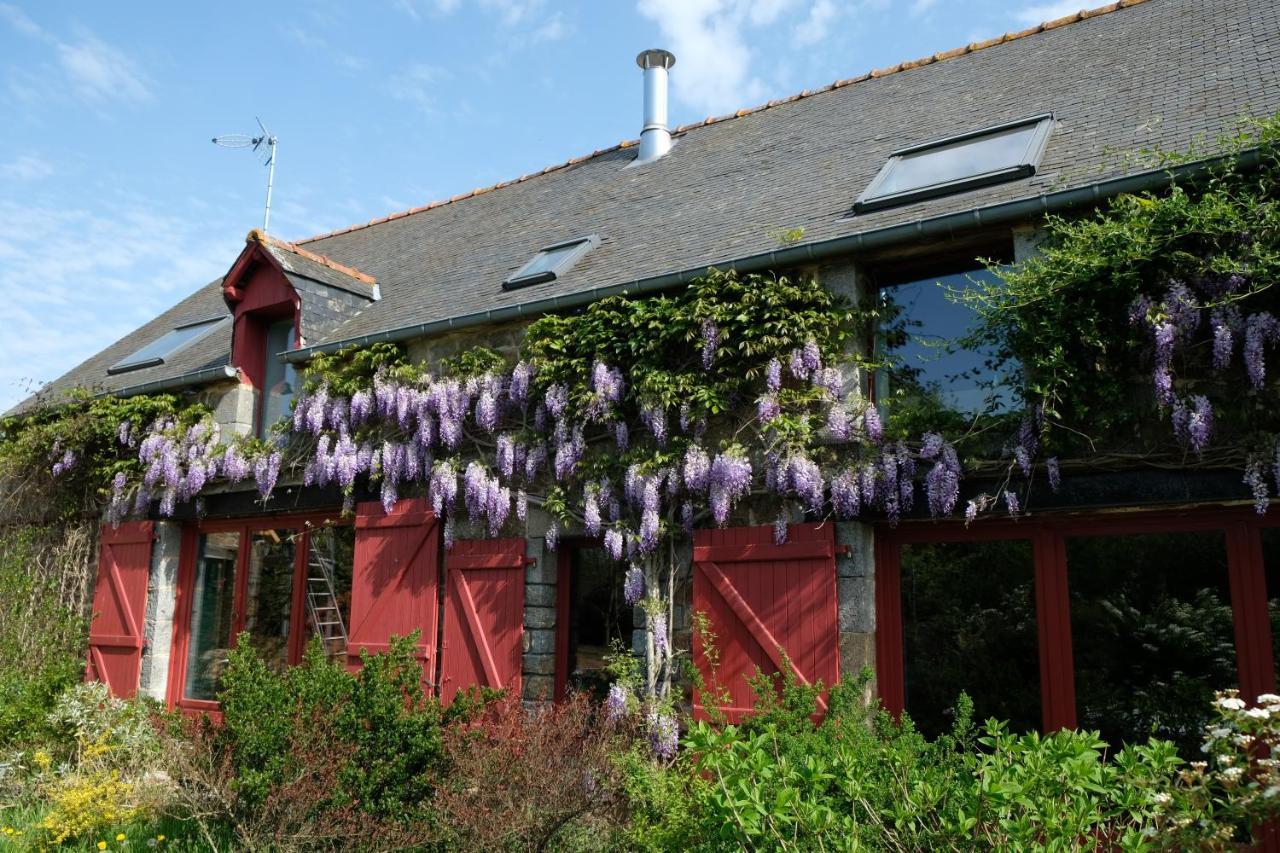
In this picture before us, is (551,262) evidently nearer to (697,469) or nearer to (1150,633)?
(697,469)

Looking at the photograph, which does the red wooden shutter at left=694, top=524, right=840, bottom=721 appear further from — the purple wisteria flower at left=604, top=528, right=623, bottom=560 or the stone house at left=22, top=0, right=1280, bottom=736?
the purple wisteria flower at left=604, top=528, right=623, bottom=560

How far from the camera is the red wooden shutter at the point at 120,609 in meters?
8.60

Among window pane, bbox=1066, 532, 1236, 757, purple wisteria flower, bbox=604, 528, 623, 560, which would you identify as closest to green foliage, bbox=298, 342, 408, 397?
purple wisteria flower, bbox=604, 528, 623, 560

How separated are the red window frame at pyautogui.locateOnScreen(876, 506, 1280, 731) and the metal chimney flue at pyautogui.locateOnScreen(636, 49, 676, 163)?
214 inches

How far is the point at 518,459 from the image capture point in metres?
6.67

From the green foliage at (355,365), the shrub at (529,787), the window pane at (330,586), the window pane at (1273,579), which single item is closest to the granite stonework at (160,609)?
the window pane at (330,586)

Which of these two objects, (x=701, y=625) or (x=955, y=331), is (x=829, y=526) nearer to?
(x=701, y=625)

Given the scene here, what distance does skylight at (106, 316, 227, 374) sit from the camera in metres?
10.1

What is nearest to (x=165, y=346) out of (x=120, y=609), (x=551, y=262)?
(x=120, y=609)

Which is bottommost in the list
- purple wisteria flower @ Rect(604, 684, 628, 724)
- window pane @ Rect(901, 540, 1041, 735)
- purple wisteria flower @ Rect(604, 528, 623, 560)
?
purple wisteria flower @ Rect(604, 684, 628, 724)

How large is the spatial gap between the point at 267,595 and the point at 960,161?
620 cm

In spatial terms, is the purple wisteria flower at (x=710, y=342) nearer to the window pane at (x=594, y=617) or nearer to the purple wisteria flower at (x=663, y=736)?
the window pane at (x=594, y=617)

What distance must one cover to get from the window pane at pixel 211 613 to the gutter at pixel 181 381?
1.32m

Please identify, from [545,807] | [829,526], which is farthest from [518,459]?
[545,807]
